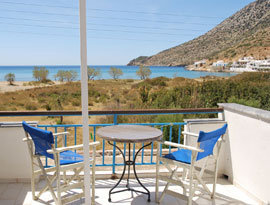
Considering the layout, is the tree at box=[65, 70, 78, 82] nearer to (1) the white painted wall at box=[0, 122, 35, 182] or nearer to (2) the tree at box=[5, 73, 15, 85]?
(2) the tree at box=[5, 73, 15, 85]

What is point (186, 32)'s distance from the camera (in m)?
40.2

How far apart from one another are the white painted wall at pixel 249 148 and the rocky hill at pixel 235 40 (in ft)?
70.5

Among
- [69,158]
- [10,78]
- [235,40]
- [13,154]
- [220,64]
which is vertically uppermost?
[235,40]

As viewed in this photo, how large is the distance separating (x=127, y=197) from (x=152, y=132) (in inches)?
31.4

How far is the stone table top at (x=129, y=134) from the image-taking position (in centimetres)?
217

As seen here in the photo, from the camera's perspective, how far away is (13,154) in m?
2.84

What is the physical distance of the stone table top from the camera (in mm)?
2170

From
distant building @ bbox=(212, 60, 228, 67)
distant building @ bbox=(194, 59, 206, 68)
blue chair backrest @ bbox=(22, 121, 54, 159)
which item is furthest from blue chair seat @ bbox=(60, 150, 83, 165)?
distant building @ bbox=(194, 59, 206, 68)

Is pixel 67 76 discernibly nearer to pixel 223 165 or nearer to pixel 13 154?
pixel 13 154

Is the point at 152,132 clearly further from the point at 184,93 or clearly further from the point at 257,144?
the point at 184,93

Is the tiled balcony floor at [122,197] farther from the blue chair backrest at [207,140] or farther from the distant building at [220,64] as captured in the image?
the distant building at [220,64]

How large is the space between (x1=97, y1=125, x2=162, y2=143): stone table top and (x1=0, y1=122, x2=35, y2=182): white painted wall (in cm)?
109

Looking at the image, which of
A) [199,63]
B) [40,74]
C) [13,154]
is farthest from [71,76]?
[13,154]

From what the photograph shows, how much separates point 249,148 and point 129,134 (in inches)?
54.7
